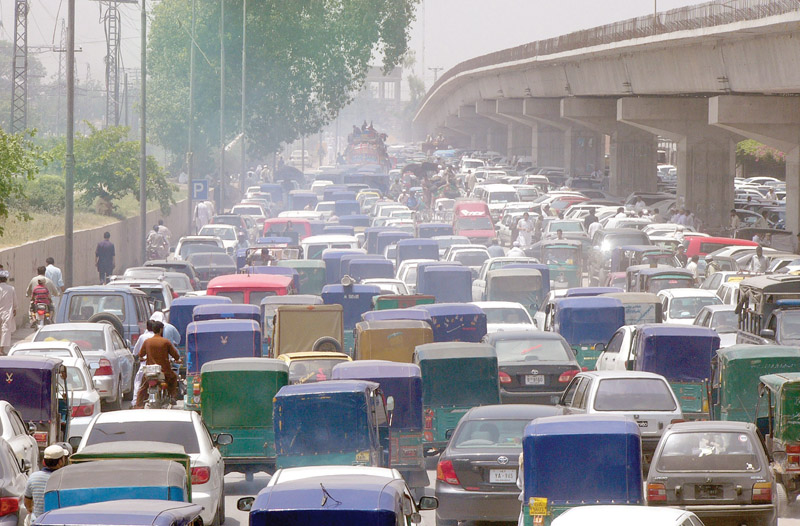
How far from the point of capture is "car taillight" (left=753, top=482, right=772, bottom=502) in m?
13.1

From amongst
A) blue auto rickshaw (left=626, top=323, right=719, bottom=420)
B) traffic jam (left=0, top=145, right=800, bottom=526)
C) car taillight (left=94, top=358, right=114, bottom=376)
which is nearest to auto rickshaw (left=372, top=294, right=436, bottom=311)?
traffic jam (left=0, top=145, right=800, bottom=526)

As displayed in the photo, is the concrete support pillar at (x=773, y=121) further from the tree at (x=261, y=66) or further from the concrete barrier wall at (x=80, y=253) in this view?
the tree at (x=261, y=66)

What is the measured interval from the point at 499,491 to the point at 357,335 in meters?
8.19

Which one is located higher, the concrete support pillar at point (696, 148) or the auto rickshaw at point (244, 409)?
the concrete support pillar at point (696, 148)

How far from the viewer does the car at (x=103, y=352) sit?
2091 centimetres

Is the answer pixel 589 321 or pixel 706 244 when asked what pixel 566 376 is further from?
pixel 706 244

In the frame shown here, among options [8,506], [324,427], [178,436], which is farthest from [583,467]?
[8,506]

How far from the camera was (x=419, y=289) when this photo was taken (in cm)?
3158

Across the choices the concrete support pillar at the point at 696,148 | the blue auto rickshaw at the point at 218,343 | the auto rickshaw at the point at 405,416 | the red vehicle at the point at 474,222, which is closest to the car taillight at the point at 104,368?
the blue auto rickshaw at the point at 218,343

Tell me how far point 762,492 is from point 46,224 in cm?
3676

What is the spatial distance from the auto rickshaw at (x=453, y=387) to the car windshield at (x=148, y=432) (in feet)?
15.5

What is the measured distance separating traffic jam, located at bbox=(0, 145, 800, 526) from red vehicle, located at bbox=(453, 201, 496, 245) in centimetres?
1224

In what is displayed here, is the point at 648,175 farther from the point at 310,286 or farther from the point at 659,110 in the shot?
the point at 310,286

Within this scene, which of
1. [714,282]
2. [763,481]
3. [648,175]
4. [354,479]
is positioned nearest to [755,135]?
[714,282]
